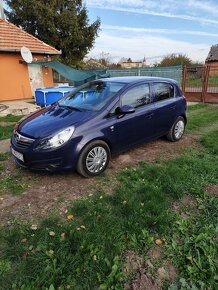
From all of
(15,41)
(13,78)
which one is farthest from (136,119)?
(15,41)

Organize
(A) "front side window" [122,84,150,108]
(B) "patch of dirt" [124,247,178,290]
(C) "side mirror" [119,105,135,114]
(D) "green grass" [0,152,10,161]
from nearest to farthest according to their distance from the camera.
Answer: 1. (B) "patch of dirt" [124,247,178,290]
2. (C) "side mirror" [119,105,135,114]
3. (A) "front side window" [122,84,150,108]
4. (D) "green grass" [0,152,10,161]

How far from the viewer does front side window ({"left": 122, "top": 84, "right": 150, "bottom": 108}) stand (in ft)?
14.5

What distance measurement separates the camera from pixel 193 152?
5164mm

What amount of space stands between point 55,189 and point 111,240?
1.45m

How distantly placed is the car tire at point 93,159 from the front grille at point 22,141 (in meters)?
0.83

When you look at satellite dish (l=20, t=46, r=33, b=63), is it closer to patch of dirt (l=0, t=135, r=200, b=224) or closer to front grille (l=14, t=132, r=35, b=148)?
patch of dirt (l=0, t=135, r=200, b=224)

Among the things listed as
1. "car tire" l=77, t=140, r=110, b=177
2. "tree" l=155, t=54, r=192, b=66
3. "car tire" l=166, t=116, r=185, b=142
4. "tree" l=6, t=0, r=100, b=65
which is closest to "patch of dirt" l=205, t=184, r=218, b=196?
"car tire" l=77, t=140, r=110, b=177

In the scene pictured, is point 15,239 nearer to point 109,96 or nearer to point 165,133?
point 109,96

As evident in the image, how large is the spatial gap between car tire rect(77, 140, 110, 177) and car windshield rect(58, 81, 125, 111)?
2.22 feet

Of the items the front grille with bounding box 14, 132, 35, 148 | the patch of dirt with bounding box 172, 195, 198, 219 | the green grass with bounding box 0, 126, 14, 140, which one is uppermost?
the front grille with bounding box 14, 132, 35, 148

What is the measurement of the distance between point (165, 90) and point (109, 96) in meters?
1.67

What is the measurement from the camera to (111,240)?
99.8 inches

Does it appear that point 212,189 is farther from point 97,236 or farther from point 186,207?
point 97,236

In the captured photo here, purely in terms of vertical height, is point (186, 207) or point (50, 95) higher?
point (50, 95)
